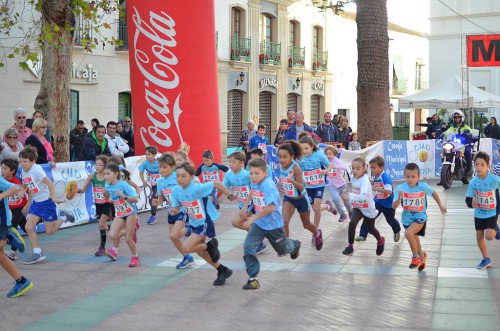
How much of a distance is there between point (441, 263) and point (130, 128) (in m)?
10.9

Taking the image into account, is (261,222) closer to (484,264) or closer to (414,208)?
(414,208)

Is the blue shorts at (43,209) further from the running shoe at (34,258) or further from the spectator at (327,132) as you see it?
the spectator at (327,132)

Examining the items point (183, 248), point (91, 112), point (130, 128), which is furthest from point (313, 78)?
point (183, 248)

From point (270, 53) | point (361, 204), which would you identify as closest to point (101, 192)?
point (361, 204)

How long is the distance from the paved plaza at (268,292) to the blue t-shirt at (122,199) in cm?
65

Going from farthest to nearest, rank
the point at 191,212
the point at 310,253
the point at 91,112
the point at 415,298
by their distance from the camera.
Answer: the point at 91,112 → the point at 310,253 → the point at 191,212 → the point at 415,298

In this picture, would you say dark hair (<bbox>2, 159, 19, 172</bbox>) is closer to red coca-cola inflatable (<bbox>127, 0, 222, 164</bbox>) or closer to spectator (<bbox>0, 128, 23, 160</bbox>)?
spectator (<bbox>0, 128, 23, 160</bbox>)

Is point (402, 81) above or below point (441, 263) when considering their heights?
above

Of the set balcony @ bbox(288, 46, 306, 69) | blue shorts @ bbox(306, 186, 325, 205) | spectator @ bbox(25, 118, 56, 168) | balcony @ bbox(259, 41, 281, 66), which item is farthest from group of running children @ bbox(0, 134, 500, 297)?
balcony @ bbox(288, 46, 306, 69)

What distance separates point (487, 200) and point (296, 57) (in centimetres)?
3093

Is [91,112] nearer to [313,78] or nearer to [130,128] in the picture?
[130,128]

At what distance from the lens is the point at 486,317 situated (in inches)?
277

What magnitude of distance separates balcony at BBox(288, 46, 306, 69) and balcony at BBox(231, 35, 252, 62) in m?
4.00

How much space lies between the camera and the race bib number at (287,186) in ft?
33.0
